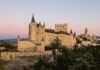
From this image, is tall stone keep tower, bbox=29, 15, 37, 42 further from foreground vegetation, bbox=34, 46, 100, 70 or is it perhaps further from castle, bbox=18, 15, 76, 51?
foreground vegetation, bbox=34, 46, 100, 70

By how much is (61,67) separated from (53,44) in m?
19.0

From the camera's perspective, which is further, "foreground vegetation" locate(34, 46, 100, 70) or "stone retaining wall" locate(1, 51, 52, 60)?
"stone retaining wall" locate(1, 51, 52, 60)

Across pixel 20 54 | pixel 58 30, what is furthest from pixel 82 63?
pixel 58 30

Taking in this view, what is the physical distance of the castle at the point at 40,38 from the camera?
4844 centimetres

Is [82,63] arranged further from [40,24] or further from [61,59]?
[40,24]

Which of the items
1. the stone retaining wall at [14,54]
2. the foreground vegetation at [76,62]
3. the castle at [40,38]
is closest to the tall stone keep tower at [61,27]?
the castle at [40,38]

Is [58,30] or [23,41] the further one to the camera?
[58,30]

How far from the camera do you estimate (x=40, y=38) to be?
52.4 m

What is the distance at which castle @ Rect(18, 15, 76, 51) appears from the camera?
159 feet

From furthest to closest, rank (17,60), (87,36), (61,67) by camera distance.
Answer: (87,36)
(17,60)
(61,67)

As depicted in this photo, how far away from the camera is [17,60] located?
4153cm

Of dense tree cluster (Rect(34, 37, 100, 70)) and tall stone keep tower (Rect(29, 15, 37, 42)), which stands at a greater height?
tall stone keep tower (Rect(29, 15, 37, 42))

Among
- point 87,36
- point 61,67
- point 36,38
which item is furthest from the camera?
point 87,36

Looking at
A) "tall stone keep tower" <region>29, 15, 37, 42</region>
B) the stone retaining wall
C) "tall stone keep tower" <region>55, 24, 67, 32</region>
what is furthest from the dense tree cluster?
"tall stone keep tower" <region>55, 24, 67, 32</region>
